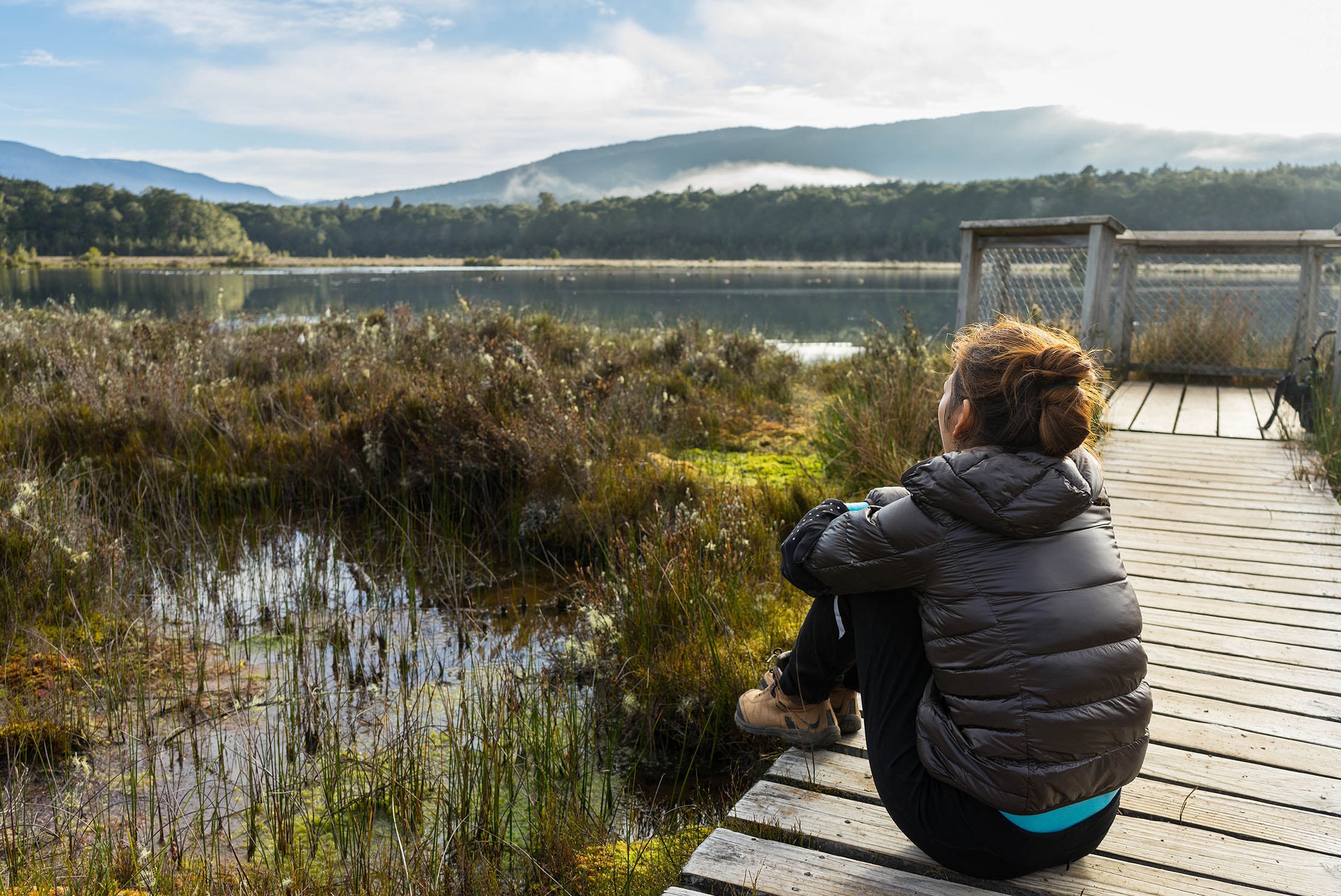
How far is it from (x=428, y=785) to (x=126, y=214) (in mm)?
68735

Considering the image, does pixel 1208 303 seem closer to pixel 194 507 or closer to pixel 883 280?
pixel 194 507

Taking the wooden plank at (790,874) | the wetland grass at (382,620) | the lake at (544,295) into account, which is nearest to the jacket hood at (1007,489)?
the wooden plank at (790,874)

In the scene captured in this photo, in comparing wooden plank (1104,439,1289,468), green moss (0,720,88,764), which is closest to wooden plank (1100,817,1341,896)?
green moss (0,720,88,764)

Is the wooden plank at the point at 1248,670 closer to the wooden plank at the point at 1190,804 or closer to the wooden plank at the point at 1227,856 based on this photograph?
the wooden plank at the point at 1190,804

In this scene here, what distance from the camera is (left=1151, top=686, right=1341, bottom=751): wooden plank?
239 centimetres

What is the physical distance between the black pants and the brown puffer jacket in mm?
97

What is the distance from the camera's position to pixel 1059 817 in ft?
5.49

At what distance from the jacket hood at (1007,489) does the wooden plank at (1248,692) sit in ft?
5.14

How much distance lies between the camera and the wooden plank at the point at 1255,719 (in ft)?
7.85

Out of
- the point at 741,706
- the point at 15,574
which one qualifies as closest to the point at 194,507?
the point at 15,574

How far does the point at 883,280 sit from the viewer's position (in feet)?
146

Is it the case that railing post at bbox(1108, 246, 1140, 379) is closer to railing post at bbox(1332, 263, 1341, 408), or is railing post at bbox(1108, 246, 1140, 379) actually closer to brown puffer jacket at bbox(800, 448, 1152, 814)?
railing post at bbox(1332, 263, 1341, 408)

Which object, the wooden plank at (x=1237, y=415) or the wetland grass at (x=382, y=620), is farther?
the wooden plank at (x=1237, y=415)

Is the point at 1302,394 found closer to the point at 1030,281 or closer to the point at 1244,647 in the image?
the point at 1030,281
